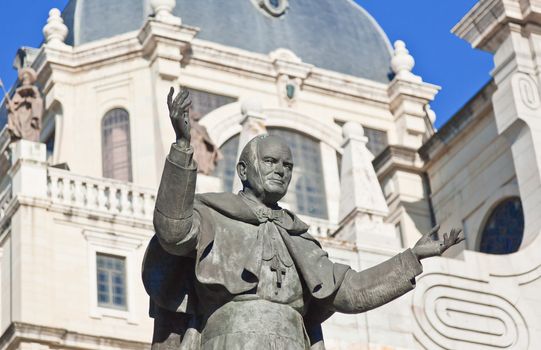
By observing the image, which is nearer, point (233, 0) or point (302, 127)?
point (302, 127)

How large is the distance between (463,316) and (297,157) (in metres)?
22.2

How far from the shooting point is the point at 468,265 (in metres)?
29.4

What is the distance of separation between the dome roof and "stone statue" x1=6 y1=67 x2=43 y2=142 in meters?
13.1

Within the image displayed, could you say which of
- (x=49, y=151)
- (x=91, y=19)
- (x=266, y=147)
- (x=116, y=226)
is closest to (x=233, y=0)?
(x=91, y=19)

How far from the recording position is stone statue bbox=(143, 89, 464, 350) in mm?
8555

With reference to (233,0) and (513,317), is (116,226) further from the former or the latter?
(233,0)

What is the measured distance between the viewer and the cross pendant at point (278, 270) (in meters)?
8.83

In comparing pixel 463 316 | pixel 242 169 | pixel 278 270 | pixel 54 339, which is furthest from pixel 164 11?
pixel 278 270

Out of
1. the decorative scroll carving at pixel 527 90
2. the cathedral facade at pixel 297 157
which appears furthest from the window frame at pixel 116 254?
the decorative scroll carving at pixel 527 90

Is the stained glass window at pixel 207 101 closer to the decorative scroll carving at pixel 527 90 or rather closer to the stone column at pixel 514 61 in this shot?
the stone column at pixel 514 61

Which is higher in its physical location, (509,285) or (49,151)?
(49,151)

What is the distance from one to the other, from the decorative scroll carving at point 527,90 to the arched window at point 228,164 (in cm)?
1349

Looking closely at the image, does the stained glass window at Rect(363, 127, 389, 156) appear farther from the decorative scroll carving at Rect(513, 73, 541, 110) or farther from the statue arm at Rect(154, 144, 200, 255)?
the statue arm at Rect(154, 144, 200, 255)

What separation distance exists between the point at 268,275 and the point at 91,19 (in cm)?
Answer: 4513
